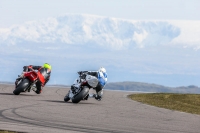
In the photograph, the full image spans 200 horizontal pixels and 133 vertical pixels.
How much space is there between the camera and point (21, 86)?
27.4 meters

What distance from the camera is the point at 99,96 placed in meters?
25.4

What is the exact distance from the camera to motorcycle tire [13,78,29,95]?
27.3m

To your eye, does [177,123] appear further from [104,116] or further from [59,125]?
[59,125]

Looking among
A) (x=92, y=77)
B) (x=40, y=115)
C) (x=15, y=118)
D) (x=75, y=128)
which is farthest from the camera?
(x=92, y=77)

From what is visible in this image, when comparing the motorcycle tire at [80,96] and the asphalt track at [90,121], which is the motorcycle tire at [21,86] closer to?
the motorcycle tire at [80,96]

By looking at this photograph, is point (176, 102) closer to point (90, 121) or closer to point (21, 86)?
point (21, 86)

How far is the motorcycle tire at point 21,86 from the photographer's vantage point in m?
27.3

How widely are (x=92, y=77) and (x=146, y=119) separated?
6.91 m

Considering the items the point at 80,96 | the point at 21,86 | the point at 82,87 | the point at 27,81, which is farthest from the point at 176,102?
the point at 21,86

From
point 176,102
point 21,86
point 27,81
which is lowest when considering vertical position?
point 176,102

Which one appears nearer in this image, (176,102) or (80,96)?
(80,96)

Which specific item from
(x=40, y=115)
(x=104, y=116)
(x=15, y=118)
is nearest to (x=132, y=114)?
(x=104, y=116)

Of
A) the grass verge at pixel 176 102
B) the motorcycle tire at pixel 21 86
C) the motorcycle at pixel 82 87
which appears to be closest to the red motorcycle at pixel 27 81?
the motorcycle tire at pixel 21 86

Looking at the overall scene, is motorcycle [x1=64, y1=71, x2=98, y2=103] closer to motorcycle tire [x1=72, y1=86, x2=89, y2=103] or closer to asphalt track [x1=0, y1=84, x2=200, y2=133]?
motorcycle tire [x1=72, y1=86, x2=89, y2=103]
